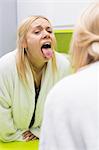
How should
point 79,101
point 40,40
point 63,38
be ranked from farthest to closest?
point 63,38 < point 40,40 < point 79,101

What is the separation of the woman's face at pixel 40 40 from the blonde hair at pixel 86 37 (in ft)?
2.41

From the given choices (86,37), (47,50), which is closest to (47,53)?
(47,50)

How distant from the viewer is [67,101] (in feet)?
2.11

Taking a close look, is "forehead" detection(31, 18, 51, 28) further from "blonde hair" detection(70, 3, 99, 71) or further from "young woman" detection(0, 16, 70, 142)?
"blonde hair" detection(70, 3, 99, 71)

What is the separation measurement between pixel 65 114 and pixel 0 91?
830 mm

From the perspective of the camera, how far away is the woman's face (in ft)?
4.71

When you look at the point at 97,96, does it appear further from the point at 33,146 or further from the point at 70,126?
the point at 33,146

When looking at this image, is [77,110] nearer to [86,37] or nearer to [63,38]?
[86,37]

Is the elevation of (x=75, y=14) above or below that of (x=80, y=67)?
below

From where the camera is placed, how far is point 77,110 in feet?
2.10

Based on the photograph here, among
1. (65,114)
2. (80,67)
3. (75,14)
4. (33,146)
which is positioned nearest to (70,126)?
(65,114)

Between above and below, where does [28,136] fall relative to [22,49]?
below

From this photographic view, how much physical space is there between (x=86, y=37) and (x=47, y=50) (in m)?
0.77

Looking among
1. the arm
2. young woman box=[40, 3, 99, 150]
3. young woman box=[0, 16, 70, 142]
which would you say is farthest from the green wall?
young woman box=[40, 3, 99, 150]
